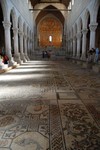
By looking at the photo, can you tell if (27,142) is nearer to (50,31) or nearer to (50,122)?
(50,122)

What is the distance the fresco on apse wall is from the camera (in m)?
40.8

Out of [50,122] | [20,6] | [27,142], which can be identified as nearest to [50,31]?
[20,6]

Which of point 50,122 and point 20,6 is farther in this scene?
point 20,6

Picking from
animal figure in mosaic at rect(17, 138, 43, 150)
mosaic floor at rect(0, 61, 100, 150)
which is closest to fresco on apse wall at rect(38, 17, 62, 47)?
mosaic floor at rect(0, 61, 100, 150)

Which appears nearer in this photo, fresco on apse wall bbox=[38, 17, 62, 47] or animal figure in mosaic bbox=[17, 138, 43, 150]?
animal figure in mosaic bbox=[17, 138, 43, 150]

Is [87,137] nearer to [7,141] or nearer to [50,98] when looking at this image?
[7,141]

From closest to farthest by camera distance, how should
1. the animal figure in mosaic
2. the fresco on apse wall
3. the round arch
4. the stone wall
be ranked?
1. the animal figure in mosaic
2. the stone wall
3. the round arch
4. the fresco on apse wall

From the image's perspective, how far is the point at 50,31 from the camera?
4184 centimetres

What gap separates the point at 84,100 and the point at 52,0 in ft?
115

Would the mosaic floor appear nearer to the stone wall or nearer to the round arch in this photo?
the stone wall

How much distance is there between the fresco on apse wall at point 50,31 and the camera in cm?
4081

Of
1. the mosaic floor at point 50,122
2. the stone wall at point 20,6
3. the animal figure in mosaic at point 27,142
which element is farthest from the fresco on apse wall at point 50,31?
the animal figure in mosaic at point 27,142

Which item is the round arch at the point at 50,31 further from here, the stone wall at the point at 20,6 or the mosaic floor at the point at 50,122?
the mosaic floor at the point at 50,122

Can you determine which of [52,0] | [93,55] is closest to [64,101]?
[93,55]
